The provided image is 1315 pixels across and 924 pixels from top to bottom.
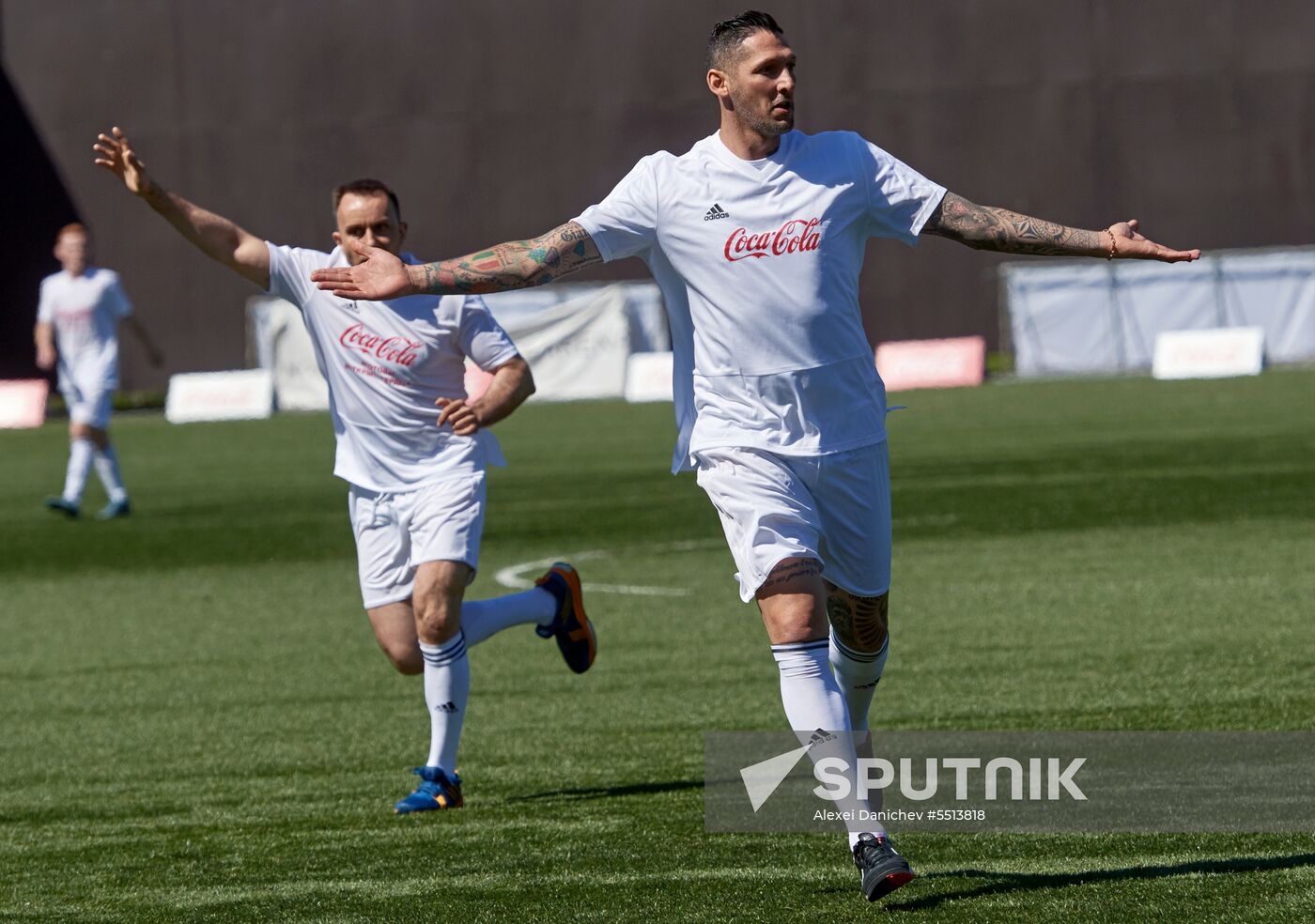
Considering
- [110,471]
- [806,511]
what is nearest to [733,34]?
[806,511]

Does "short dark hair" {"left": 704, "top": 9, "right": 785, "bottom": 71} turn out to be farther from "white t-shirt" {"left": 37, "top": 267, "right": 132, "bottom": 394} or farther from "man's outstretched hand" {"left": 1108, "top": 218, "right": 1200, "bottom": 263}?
"white t-shirt" {"left": 37, "top": 267, "right": 132, "bottom": 394}

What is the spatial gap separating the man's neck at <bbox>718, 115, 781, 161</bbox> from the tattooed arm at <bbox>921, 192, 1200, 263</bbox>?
0.50 metres

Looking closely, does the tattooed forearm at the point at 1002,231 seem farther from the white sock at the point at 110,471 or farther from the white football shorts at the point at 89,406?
the white sock at the point at 110,471

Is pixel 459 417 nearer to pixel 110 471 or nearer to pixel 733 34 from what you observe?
pixel 733 34

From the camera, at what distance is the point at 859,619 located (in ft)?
20.5

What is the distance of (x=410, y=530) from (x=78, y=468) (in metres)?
12.5

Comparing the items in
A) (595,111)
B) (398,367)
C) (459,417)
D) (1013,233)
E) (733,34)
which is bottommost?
(459,417)

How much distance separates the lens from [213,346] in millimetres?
43375

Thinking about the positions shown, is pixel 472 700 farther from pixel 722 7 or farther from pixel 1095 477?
pixel 722 7

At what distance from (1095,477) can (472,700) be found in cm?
1000

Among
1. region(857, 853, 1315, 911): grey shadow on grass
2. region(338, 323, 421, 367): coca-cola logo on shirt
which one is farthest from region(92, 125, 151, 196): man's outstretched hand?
region(857, 853, 1315, 911): grey shadow on grass

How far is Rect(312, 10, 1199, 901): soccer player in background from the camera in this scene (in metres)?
5.84

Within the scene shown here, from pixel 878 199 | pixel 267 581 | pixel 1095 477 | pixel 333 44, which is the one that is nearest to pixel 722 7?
pixel 333 44

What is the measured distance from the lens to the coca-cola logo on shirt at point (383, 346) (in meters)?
7.94
